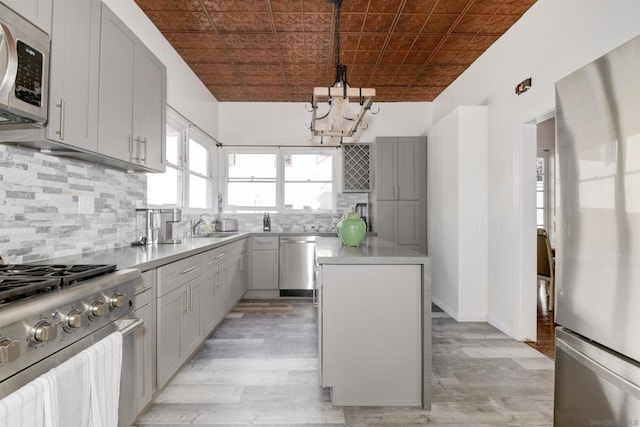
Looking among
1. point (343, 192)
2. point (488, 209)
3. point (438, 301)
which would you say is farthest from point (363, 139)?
point (438, 301)

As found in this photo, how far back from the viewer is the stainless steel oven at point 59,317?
0.98 m

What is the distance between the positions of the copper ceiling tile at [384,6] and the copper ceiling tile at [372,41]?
433 millimetres

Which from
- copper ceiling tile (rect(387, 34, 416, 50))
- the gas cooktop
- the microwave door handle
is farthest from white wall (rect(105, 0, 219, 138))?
copper ceiling tile (rect(387, 34, 416, 50))

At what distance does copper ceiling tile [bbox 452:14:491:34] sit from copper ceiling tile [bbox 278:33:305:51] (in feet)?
5.07

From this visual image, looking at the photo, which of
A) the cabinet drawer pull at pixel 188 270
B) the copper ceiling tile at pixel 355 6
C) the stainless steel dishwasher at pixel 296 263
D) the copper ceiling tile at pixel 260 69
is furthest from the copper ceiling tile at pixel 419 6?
the stainless steel dishwasher at pixel 296 263

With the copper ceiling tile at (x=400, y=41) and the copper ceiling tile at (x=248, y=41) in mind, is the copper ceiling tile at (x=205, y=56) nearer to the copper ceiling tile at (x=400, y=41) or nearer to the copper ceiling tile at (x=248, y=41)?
the copper ceiling tile at (x=248, y=41)

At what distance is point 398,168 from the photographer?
504cm

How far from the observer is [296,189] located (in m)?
5.66

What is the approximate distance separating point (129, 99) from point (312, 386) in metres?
Result: 2.36

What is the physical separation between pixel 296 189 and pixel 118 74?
3.64 m

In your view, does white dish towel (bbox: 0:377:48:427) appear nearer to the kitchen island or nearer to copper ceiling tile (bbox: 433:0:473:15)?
the kitchen island

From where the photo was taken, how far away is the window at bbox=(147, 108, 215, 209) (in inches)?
141

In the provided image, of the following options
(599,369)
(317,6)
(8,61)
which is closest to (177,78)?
(317,6)

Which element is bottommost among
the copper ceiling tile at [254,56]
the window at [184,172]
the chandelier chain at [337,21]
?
the window at [184,172]
